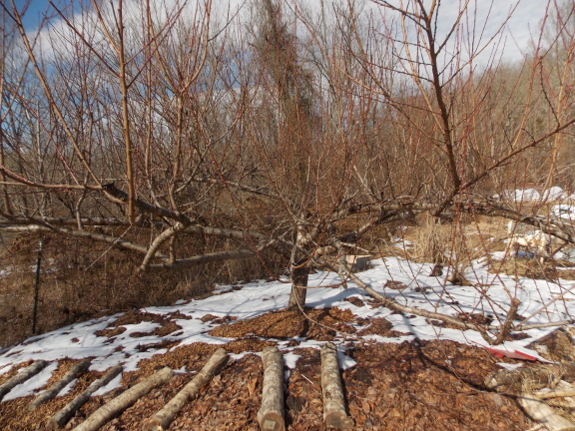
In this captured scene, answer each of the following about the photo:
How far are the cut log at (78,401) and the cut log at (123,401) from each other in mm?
200

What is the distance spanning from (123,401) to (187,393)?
0.45 meters

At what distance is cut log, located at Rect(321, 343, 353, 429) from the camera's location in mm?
2117

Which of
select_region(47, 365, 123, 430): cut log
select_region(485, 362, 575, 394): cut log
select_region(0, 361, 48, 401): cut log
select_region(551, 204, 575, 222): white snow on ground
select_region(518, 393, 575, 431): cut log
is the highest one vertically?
select_region(551, 204, 575, 222): white snow on ground

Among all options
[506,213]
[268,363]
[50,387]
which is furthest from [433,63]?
[50,387]

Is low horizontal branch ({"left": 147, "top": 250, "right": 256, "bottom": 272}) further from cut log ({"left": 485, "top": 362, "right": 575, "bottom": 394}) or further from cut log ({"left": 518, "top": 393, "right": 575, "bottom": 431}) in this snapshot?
cut log ({"left": 518, "top": 393, "right": 575, "bottom": 431})

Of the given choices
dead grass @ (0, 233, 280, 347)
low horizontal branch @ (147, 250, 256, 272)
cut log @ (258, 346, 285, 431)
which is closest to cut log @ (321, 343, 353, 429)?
cut log @ (258, 346, 285, 431)

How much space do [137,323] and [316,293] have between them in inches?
86.9

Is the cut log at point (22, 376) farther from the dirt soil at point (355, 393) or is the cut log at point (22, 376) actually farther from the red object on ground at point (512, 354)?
the red object on ground at point (512, 354)

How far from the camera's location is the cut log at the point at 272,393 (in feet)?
6.95

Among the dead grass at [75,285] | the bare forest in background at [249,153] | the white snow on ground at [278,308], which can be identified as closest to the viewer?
the bare forest in background at [249,153]

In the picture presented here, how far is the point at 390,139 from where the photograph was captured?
3.45m

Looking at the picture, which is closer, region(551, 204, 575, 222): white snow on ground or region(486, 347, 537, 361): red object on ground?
region(551, 204, 575, 222): white snow on ground

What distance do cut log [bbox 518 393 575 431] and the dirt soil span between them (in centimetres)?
6

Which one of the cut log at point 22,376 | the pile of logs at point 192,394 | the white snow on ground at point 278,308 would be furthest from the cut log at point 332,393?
the cut log at point 22,376
